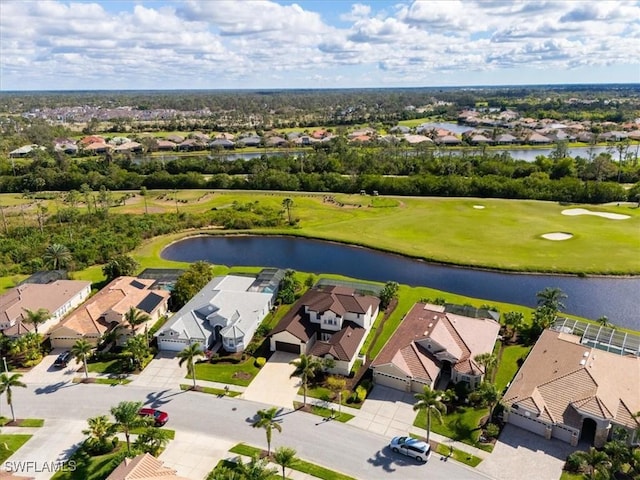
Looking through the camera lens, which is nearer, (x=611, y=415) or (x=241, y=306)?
(x=611, y=415)


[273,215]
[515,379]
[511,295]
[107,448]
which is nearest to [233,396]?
[107,448]

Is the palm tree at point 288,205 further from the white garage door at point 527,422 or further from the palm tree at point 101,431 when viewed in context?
the white garage door at point 527,422

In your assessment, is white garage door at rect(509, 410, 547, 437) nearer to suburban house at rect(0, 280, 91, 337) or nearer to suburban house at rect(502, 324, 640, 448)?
suburban house at rect(502, 324, 640, 448)

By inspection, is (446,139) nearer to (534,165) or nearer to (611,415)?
(534,165)

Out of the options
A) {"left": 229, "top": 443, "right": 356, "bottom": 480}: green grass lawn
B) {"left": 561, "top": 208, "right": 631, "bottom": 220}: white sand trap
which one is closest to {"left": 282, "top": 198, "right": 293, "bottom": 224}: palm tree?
{"left": 561, "top": 208, "right": 631, "bottom": 220}: white sand trap

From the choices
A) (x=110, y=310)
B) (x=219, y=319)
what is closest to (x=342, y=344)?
(x=219, y=319)

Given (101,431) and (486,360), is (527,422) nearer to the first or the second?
(486,360)
